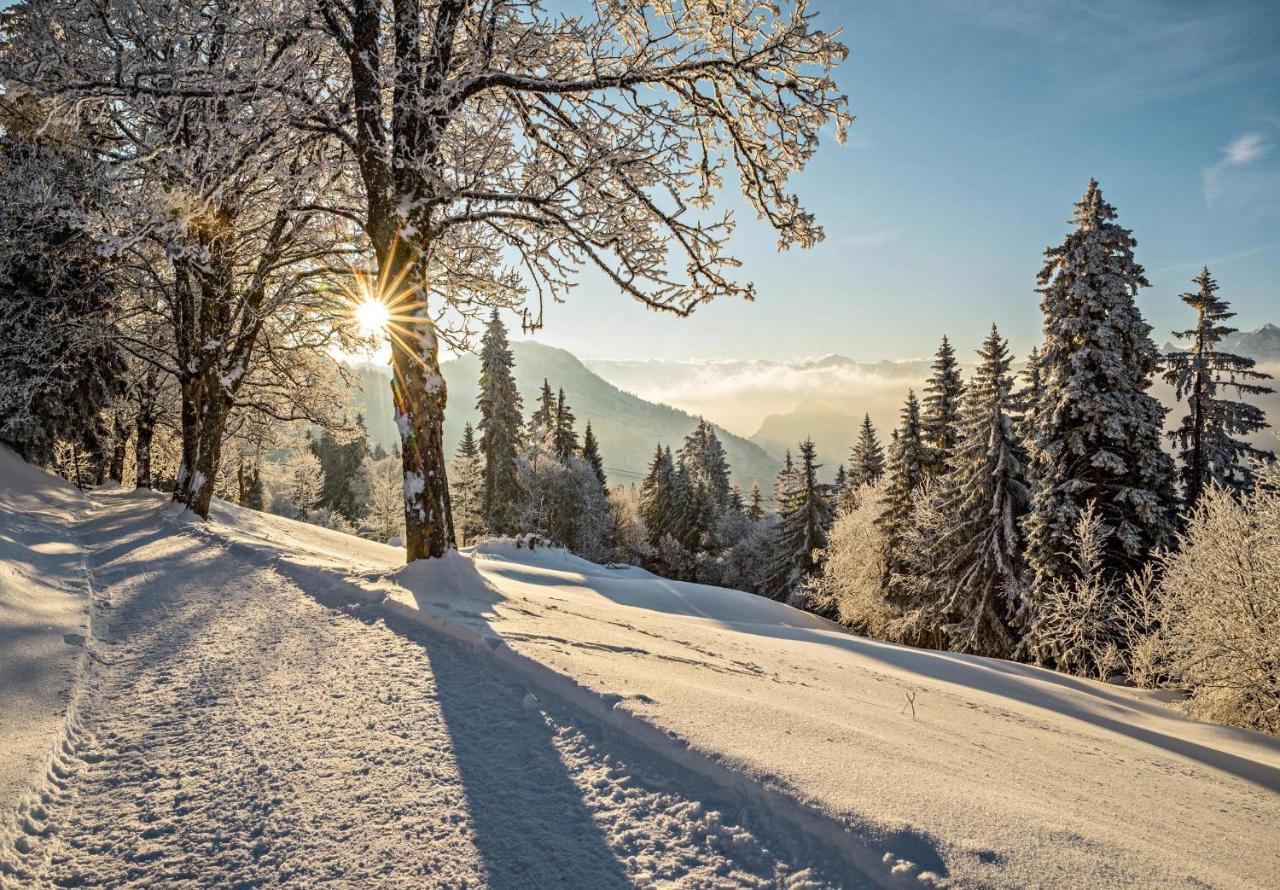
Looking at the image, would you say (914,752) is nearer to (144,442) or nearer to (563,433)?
(144,442)

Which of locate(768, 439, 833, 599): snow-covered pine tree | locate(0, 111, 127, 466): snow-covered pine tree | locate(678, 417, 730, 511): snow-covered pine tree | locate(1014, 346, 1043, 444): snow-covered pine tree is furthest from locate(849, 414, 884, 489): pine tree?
locate(0, 111, 127, 466): snow-covered pine tree

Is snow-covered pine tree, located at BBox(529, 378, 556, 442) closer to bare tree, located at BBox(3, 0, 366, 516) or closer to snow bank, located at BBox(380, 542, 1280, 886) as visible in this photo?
bare tree, located at BBox(3, 0, 366, 516)

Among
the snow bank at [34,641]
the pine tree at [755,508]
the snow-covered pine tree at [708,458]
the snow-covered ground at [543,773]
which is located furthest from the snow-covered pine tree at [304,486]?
the pine tree at [755,508]

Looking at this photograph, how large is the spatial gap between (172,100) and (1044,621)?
2298cm

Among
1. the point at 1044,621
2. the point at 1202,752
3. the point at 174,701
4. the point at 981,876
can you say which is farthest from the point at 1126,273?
the point at 174,701

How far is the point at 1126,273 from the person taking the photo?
18.5 meters

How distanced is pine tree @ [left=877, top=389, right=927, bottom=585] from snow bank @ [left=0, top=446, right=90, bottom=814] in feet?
93.1

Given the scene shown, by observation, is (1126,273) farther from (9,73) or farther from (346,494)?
(346,494)

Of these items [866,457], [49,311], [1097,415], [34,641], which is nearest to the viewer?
[34,641]

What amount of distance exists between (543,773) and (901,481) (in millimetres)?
28952

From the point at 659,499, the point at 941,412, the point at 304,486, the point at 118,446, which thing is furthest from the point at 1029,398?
the point at 304,486

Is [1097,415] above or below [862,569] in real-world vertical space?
above

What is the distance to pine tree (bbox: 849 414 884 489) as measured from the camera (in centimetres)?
3831

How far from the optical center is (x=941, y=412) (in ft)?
93.3
